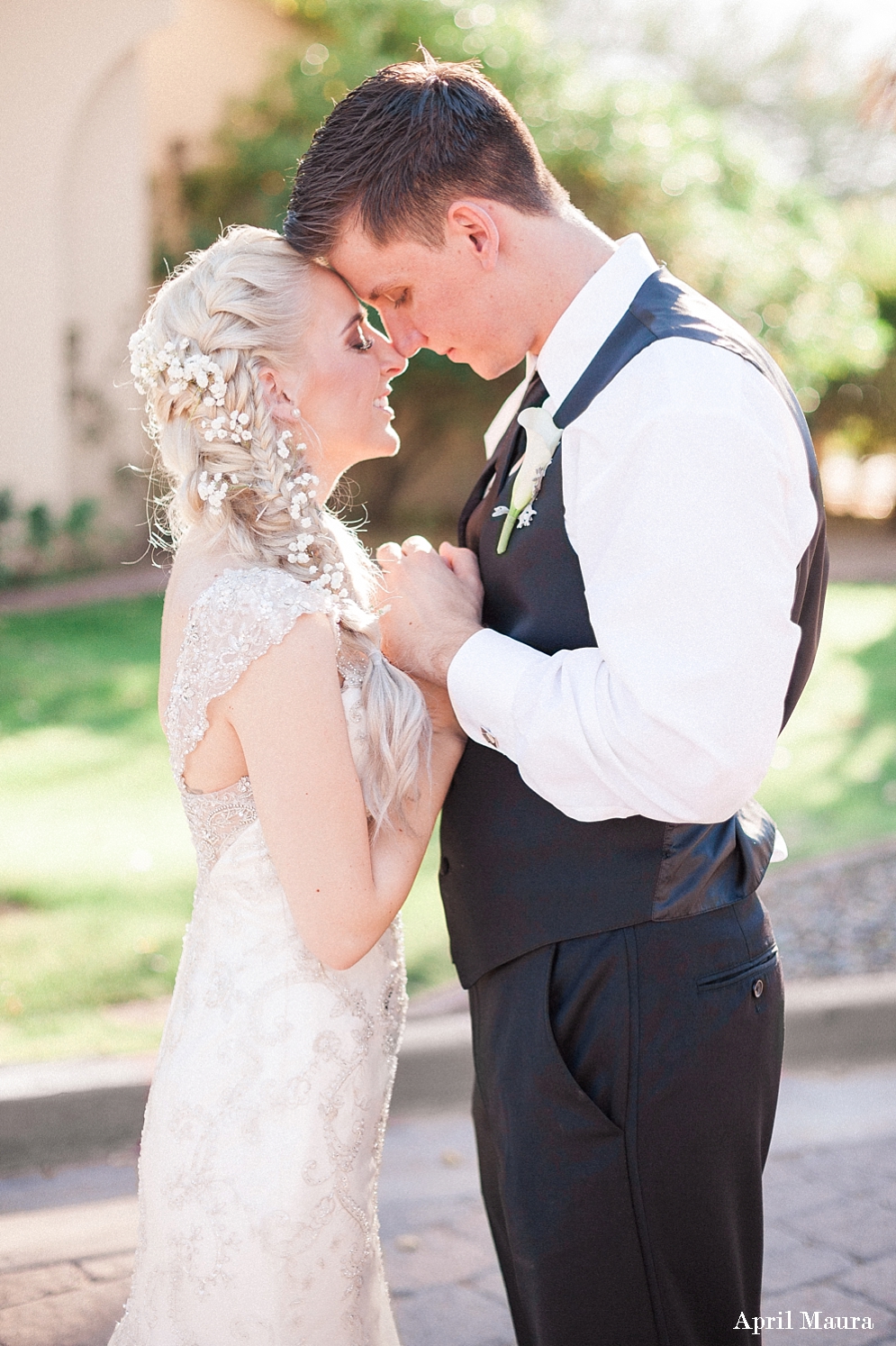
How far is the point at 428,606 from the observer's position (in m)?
2.13

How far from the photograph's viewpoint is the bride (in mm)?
2152

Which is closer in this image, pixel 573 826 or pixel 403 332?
pixel 573 826

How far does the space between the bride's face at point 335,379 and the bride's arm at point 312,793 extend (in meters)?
0.44

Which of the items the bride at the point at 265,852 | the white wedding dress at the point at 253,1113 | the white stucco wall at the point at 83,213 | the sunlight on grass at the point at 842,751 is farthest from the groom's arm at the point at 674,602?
the white stucco wall at the point at 83,213

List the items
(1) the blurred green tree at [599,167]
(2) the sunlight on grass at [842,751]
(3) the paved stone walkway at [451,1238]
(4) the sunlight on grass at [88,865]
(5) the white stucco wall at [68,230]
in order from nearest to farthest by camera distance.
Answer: (3) the paved stone walkway at [451,1238] < (4) the sunlight on grass at [88,865] < (2) the sunlight on grass at [842,751] < (5) the white stucco wall at [68,230] < (1) the blurred green tree at [599,167]

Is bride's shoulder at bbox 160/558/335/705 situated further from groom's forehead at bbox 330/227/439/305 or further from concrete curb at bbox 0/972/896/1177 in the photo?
concrete curb at bbox 0/972/896/1177

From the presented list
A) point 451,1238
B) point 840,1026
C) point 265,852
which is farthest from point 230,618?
point 840,1026

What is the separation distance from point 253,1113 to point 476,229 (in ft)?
4.93

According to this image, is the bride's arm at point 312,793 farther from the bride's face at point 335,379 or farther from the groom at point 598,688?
the bride's face at point 335,379

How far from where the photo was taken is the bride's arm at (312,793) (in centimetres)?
207

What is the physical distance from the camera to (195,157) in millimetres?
12969

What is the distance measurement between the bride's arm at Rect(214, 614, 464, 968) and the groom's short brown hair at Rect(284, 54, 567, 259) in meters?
0.67

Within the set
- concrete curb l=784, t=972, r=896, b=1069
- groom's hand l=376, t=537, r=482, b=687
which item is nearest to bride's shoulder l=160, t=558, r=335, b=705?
groom's hand l=376, t=537, r=482, b=687

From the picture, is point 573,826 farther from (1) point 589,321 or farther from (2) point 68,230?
(2) point 68,230
